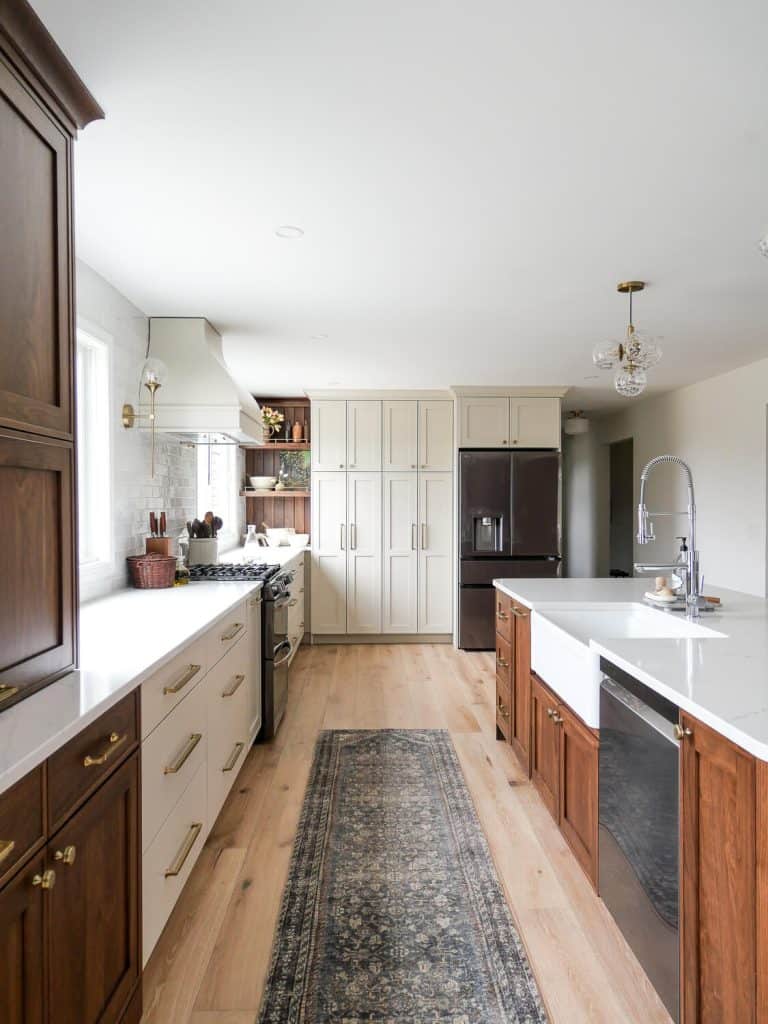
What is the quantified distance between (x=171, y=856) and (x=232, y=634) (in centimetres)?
94

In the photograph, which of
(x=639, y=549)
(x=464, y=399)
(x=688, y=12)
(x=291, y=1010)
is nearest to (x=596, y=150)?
(x=688, y=12)

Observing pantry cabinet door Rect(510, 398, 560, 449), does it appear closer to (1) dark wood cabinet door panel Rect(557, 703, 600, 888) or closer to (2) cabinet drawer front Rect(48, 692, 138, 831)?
(1) dark wood cabinet door panel Rect(557, 703, 600, 888)

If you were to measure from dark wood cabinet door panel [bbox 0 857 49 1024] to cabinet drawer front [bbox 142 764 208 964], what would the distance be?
55 centimetres

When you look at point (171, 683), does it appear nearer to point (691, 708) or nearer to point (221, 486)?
point (691, 708)

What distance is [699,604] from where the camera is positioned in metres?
2.28

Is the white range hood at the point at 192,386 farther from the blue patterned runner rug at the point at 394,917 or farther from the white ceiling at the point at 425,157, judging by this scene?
the blue patterned runner rug at the point at 394,917

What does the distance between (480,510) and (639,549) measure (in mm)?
2331

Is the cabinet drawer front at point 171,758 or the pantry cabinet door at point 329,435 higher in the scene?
the pantry cabinet door at point 329,435

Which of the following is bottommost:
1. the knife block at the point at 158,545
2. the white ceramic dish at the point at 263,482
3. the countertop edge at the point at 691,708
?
the countertop edge at the point at 691,708

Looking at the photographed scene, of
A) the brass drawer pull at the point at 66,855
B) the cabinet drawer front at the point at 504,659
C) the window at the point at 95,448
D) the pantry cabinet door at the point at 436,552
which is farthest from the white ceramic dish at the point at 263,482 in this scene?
the brass drawer pull at the point at 66,855

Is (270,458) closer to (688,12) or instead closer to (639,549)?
(639,549)

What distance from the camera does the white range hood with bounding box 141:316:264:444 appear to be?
3334 mm

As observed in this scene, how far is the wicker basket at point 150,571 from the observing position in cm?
304

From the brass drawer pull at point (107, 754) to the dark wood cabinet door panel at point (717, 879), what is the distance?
4.08ft
